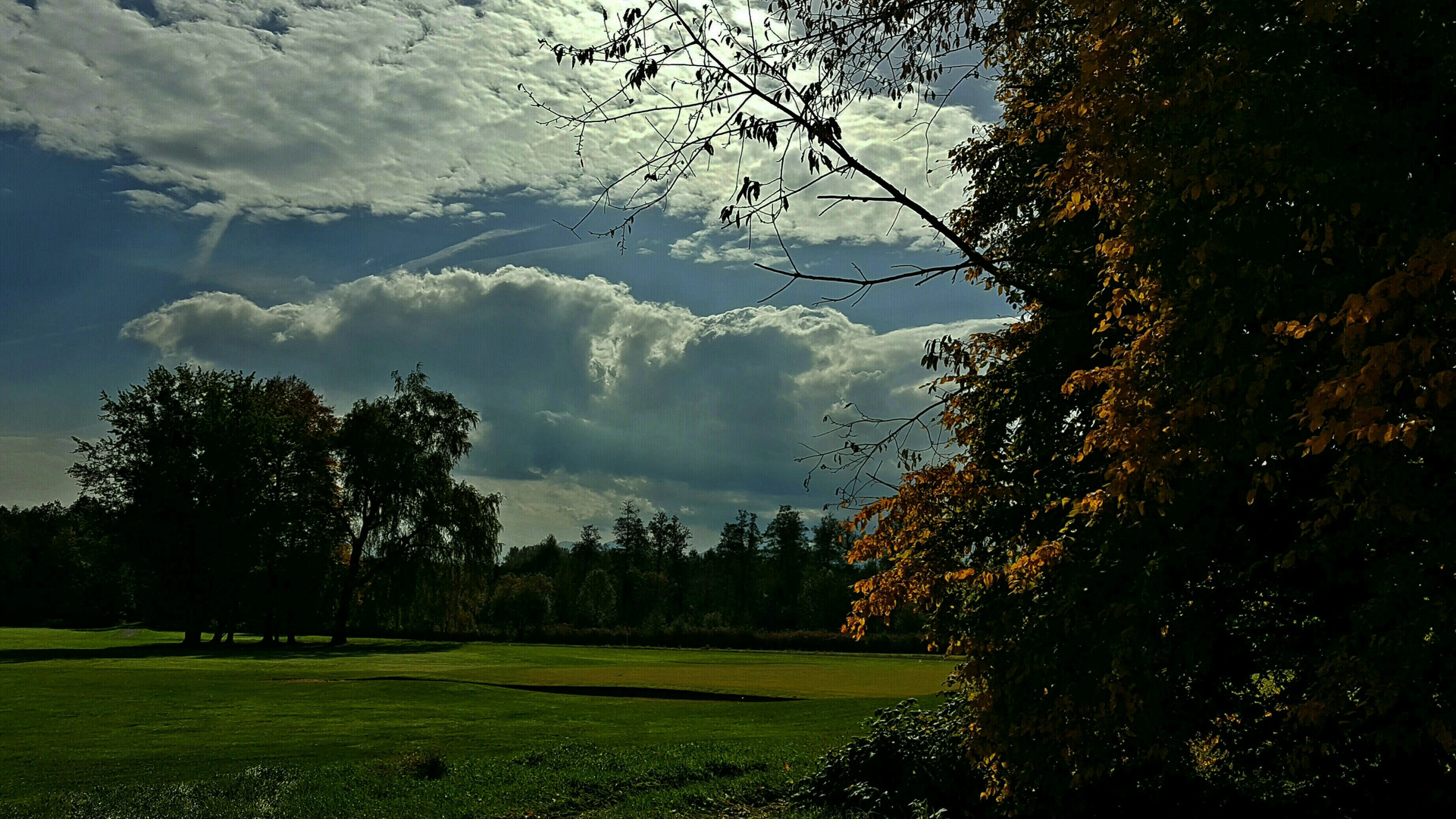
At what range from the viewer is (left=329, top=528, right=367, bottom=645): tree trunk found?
179 feet

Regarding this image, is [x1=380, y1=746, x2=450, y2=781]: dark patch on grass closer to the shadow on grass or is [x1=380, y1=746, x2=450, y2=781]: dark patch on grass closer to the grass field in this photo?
the grass field

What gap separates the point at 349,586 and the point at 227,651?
27.9ft

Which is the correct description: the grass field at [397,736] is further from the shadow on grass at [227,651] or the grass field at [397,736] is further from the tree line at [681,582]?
the tree line at [681,582]

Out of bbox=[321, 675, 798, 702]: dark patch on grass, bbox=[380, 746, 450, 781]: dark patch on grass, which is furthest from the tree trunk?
bbox=[380, 746, 450, 781]: dark patch on grass

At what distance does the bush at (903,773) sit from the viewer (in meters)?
11.7

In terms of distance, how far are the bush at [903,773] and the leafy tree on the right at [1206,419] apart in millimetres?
1593

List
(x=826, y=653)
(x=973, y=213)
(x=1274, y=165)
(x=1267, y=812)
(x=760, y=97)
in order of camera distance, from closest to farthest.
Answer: (x=1274, y=165), (x=760, y=97), (x=1267, y=812), (x=973, y=213), (x=826, y=653)

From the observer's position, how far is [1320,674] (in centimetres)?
625

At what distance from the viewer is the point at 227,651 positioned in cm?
Result: 4731

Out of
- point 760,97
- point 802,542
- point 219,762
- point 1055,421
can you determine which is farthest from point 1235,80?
point 802,542

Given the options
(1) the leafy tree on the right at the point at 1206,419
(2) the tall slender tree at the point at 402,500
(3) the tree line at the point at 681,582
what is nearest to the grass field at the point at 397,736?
(1) the leafy tree on the right at the point at 1206,419

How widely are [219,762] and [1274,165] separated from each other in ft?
55.9

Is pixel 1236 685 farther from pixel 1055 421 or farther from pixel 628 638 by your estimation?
pixel 628 638

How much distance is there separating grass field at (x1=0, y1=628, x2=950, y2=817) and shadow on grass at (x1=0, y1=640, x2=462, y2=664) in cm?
113
